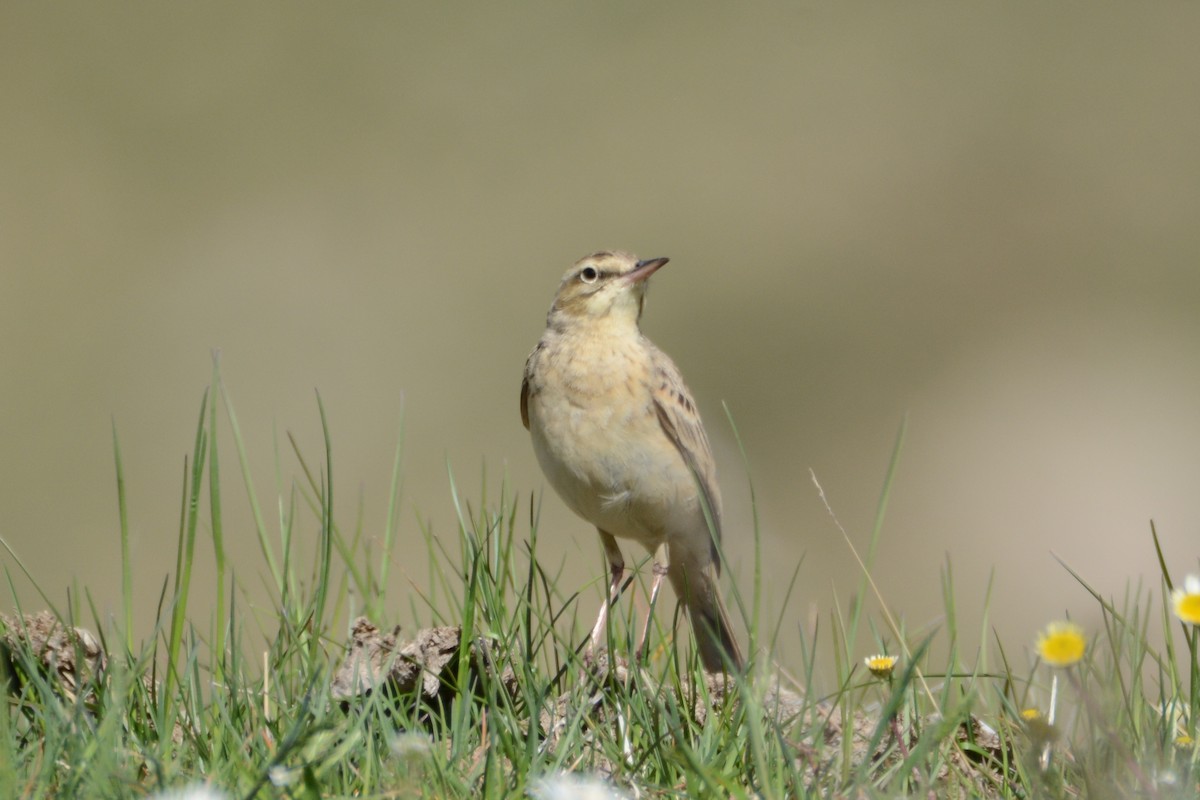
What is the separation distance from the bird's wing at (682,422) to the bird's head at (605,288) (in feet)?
0.77

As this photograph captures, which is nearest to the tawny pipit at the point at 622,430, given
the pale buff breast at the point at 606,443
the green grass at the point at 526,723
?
the pale buff breast at the point at 606,443

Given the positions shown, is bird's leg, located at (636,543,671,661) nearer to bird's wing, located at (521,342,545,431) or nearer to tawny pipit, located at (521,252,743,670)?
tawny pipit, located at (521,252,743,670)

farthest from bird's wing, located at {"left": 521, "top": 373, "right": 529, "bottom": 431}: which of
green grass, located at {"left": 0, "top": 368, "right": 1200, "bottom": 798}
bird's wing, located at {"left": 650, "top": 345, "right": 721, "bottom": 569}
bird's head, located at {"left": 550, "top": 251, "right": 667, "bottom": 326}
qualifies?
green grass, located at {"left": 0, "top": 368, "right": 1200, "bottom": 798}

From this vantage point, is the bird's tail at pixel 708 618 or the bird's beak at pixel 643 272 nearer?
the bird's tail at pixel 708 618

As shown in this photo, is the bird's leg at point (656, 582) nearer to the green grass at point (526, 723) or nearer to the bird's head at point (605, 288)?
the green grass at point (526, 723)

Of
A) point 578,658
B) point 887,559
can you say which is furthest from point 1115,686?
point 887,559

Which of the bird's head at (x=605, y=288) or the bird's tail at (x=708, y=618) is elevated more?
the bird's head at (x=605, y=288)

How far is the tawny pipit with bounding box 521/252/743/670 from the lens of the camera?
18.3ft

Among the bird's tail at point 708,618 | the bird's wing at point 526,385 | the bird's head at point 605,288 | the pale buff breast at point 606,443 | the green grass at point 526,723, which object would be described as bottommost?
the green grass at point 526,723

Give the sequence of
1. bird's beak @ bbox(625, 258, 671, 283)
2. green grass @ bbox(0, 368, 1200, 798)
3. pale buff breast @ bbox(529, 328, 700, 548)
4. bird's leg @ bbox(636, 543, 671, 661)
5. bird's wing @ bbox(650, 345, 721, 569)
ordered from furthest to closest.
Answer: bird's beak @ bbox(625, 258, 671, 283) → bird's wing @ bbox(650, 345, 721, 569) → pale buff breast @ bbox(529, 328, 700, 548) → bird's leg @ bbox(636, 543, 671, 661) → green grass @ bbox(0, 368, 1200, 798)

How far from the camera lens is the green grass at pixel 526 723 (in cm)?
297

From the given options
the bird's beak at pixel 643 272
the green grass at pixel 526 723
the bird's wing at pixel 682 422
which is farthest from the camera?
the bird's beak at pixel 643 272

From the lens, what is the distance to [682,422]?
228 inches

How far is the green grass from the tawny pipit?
127 centimetres
